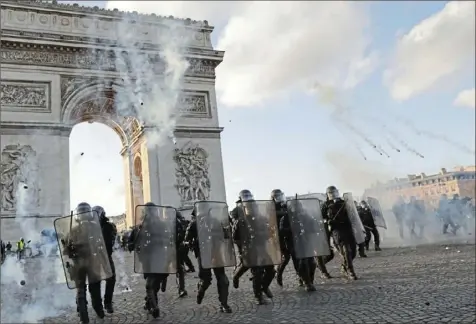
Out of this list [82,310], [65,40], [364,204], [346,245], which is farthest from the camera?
[65,40]

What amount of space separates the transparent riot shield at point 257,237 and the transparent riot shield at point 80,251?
1.72 meters

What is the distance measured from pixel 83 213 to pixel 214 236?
1.53m

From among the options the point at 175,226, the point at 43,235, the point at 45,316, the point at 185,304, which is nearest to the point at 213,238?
the point at 175,226

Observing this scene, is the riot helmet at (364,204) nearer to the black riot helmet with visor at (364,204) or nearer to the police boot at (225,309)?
the black riot helmet with visor at (364,204)

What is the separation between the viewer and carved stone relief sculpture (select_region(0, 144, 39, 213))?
15992 mm

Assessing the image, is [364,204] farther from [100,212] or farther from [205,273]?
[100,212]

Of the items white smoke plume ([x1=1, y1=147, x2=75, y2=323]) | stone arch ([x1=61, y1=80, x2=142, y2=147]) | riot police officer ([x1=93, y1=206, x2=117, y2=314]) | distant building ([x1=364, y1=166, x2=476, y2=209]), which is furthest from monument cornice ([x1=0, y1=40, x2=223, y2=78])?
riot police officer ([x1=93, y1=206, x2=117, y2=314])

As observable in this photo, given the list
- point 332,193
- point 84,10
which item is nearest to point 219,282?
point 332,193

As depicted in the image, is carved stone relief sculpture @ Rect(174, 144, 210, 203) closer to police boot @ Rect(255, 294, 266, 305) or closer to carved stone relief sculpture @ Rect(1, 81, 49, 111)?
carved stone relief sculpture @ Rect(1, 81, 49, 111)

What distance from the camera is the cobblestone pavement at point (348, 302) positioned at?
14.7 ft

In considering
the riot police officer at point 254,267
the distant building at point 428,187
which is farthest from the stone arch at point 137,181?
the riot police officer at point 254,267

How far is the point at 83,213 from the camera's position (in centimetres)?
517

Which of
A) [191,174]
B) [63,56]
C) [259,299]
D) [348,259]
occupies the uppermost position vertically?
[63,56]

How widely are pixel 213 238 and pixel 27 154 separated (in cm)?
1312
